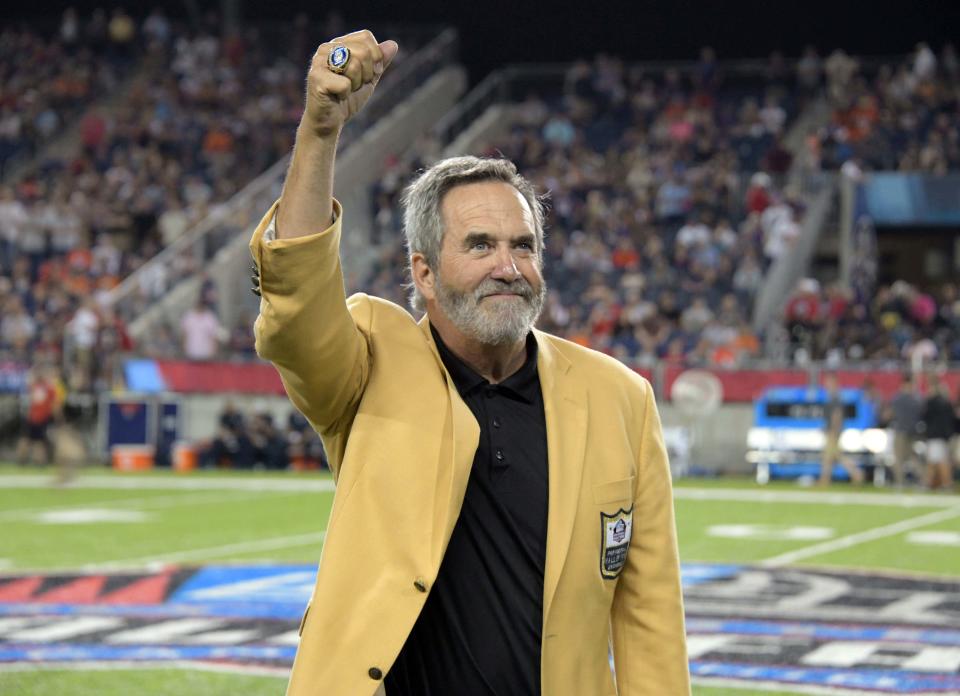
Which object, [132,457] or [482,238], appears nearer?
[482,238]

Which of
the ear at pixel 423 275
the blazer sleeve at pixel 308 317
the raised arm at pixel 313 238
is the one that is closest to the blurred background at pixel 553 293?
the ear at pixel 423 275

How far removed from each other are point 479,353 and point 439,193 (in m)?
0.38

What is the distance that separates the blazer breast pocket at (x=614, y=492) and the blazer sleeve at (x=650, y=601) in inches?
3.3

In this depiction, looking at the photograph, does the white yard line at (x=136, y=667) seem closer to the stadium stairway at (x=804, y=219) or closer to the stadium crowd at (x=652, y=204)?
the stadium crowd at (x=652, y=204)

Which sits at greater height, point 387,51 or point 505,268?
point 387,51

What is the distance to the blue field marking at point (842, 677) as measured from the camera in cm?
744

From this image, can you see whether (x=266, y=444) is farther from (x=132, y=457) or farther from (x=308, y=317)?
(x=308, y=317)

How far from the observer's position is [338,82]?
3.12m

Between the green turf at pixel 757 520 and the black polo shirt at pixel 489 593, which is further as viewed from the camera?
the green turf at pixel 757 520

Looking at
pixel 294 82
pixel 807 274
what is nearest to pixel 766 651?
pixel 807 274

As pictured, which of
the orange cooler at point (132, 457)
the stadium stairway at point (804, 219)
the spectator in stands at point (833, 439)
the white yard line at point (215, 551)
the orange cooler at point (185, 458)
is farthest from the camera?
the stadium stairway at point (804, 219)

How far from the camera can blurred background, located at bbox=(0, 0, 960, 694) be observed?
10242 mm

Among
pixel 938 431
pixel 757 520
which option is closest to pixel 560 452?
pixel 757 520

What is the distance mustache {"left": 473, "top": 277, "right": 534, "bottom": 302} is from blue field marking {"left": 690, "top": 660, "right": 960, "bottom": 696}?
4472 millimetres
